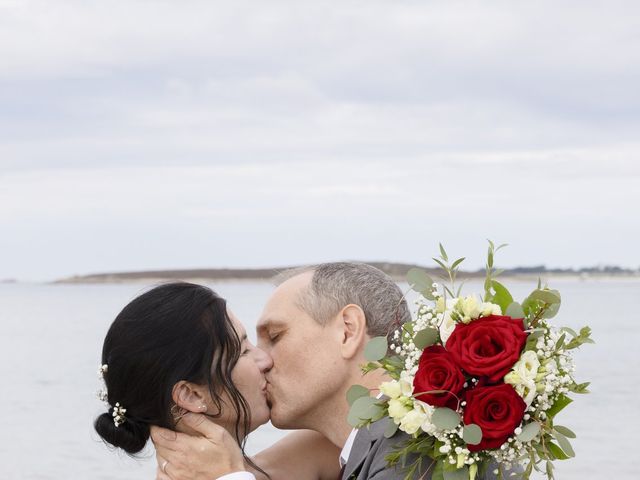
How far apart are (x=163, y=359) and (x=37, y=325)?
5361 centimetres

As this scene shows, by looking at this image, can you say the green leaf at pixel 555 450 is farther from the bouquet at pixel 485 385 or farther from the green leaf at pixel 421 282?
the green leaf at pixel 421 282

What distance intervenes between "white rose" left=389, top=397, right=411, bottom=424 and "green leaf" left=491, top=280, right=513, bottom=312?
0.46 meters

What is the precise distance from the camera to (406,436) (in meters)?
4.01

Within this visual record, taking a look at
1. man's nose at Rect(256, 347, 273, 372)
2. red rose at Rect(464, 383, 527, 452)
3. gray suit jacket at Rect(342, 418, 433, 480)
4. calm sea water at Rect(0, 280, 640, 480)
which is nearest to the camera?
red rose at Rect(464, 383, 527, 452)

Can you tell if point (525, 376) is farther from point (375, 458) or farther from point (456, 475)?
point (375, 458)

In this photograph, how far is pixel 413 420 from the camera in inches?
148

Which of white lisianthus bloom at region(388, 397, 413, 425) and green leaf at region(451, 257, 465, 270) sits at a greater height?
green leaf at region(451, 257, 465, 270)

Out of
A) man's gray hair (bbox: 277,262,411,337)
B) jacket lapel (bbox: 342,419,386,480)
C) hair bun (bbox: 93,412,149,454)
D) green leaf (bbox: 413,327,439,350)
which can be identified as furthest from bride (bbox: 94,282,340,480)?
green leaf (bbox: 413,327,439,350)

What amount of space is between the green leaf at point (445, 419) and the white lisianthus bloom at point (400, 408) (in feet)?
0.44

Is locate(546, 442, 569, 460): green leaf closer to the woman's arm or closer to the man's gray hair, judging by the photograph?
the man's gray hair

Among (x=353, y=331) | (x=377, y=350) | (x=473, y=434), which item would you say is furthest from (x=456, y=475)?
(x=353, y=331)

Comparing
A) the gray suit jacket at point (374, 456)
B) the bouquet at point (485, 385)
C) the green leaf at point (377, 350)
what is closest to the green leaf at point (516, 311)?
the bouquet at point (485, 385)

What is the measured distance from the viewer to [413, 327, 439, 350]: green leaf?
152 inches

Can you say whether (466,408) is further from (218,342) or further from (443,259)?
(218,342)
